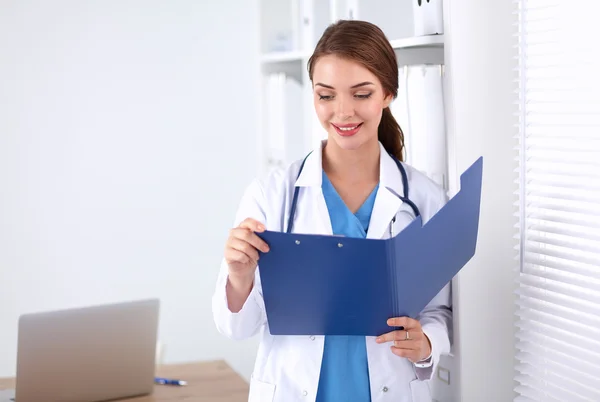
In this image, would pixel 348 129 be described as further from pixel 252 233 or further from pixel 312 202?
pixel 252 233

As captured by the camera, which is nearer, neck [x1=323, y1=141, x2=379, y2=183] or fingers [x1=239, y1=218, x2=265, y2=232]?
fingers [x1=239, y1=218, x2=265, y2=232]

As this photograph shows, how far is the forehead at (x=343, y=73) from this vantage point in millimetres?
1768

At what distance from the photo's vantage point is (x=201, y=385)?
7.89ft

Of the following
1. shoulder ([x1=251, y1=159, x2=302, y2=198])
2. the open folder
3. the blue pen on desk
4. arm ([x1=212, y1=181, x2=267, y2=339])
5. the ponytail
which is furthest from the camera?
the blue pen on desk

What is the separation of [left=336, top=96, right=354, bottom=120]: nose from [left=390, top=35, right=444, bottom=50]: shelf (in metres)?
0.40

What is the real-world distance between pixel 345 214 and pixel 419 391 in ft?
1.48

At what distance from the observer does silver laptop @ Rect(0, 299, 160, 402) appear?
2.06 metres

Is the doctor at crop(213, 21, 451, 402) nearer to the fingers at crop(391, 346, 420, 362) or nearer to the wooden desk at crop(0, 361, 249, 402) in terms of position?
the fingers at crop(391, 346, 420, 362)

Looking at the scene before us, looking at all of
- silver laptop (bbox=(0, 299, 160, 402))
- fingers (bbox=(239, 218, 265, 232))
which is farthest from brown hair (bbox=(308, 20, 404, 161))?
silver laptop (bbox=(0, 299, 160, 402))

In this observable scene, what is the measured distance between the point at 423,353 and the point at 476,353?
0.31 m

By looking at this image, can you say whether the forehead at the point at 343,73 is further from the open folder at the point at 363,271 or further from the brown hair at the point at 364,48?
the open folder at the point at 363,271

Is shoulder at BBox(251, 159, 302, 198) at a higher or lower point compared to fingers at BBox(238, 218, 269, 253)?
higher

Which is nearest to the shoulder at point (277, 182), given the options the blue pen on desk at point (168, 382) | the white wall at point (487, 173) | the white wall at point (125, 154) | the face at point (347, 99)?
the face at point (347, 99)

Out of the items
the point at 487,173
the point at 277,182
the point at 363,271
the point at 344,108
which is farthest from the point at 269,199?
the point at 487,173
